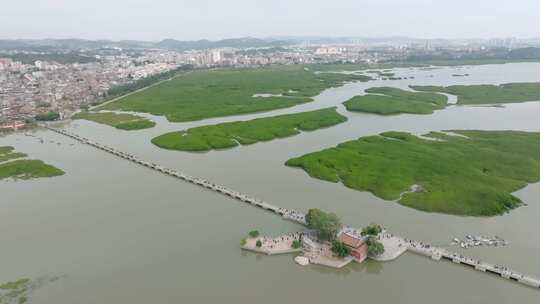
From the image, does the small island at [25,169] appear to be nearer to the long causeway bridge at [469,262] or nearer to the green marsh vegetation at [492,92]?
the long causeway bridge at [469,262]

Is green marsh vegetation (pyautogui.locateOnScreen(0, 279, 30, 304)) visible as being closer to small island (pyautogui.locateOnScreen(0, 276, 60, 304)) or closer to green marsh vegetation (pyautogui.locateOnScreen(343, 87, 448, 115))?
small island (pyautogui.locateOnScreen(0, 276, 60, 304))

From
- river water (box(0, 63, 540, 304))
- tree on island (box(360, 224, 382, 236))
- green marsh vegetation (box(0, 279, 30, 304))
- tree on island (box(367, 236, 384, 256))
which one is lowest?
green marsh vegetation (box(0, 279, 30, 304))

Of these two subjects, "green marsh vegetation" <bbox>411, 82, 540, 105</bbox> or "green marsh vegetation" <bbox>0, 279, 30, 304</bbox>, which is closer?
"green marsh vegetation" <bbox>0, 279, 30, 304</bbox>

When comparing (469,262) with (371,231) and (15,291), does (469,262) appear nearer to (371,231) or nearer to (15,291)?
(371,231)

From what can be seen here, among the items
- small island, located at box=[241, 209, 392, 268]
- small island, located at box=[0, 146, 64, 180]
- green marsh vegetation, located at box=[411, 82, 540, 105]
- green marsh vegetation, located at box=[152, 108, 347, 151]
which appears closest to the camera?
small island, located at box=[241, 209, 392, 268]

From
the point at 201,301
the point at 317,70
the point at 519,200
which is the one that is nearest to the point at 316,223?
the point at 201,301

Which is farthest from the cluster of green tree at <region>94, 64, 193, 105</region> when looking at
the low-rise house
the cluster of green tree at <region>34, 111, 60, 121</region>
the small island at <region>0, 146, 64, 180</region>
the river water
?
the low-rise house

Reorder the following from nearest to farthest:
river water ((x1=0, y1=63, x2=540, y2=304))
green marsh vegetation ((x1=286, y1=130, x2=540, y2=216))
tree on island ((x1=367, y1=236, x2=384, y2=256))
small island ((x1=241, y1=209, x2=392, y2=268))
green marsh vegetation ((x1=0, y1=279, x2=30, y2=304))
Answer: green marsh vegetation ((x1=0, y1=279, x2=30, y2=304)), river water ((x1=0, y1=63, x2=540, y2=304)), tree on island ((x1=367, y1=236, x2=384, y2=256)), small island ((x1=241, y1=209, x2=392, y2=268)), green marsh vegetation ((x1=286, y1=130, x2=540, y2=216))
